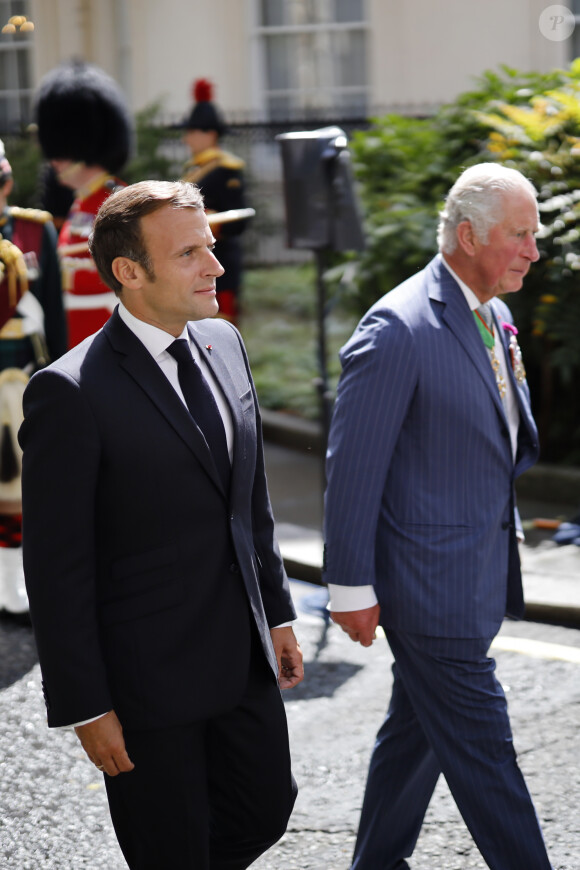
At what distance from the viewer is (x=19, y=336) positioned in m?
6.10

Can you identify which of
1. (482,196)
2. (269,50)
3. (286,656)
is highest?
(269,50)

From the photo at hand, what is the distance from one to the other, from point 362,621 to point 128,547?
0.77 meters

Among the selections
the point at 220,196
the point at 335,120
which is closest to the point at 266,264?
the point at 335,120

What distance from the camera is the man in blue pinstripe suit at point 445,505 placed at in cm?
321

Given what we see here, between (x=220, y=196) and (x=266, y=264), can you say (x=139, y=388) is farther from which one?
(x=266, y=264)

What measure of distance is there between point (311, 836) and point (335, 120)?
14.1m

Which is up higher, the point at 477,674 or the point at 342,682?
the point at 477,674

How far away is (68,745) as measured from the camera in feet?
15.5

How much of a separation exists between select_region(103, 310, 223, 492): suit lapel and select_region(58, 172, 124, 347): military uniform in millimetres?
4229

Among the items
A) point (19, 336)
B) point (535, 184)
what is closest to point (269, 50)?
point (535, 184)

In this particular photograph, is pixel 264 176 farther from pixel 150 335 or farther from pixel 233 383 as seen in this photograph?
pixel 150 335

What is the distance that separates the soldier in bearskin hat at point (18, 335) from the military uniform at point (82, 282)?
2.73ft

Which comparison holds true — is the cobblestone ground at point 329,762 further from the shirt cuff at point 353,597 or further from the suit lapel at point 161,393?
the suit lapel at point 161,393

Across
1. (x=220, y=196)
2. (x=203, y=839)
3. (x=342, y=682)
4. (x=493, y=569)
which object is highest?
(x=220, y=196)
